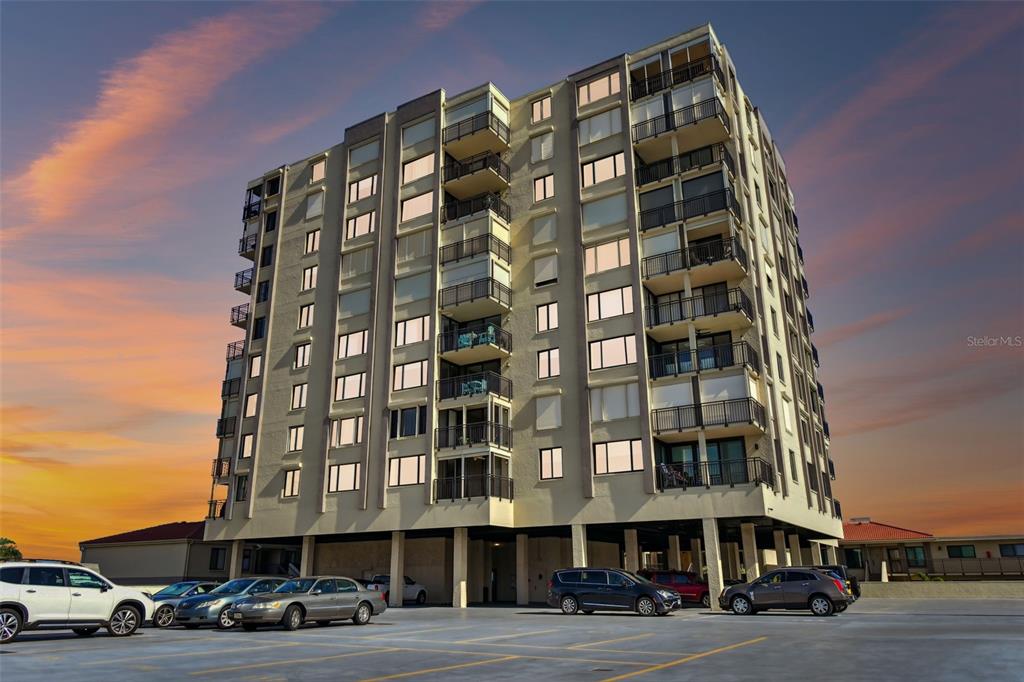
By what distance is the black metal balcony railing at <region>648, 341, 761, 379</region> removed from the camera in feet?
119

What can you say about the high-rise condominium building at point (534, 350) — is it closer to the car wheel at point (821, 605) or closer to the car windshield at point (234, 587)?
the car wheel at point (821, 605)

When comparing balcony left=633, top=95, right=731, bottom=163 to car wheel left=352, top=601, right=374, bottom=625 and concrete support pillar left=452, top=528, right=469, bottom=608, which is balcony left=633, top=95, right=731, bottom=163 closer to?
concrete support pillar left=452, top=528, right=469, bottom=608

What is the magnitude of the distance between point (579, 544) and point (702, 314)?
1334 cm

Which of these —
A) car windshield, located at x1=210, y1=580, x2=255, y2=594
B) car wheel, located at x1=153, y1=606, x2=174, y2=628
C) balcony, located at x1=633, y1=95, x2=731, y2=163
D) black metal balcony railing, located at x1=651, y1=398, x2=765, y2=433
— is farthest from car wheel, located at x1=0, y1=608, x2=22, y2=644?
balcony, located at x1=633, y1=95, x2=731, y2=163

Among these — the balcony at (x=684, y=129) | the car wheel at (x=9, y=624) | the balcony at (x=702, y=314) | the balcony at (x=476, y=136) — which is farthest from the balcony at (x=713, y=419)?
the car wheel at (x=9, y=624)

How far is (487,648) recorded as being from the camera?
16984mm

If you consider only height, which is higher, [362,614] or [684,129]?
[684,129]

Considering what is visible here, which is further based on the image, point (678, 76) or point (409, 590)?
point (409, 590)

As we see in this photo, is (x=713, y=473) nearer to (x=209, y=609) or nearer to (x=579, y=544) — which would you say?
(x=579, y=544)

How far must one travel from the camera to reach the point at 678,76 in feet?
137

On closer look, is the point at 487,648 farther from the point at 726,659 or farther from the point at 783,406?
the point at 783,406

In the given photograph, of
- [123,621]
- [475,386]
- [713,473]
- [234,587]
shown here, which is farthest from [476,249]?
[123,621]

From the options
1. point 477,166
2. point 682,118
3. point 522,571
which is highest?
point 477,166

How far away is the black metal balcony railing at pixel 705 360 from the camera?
36219 millimetres
